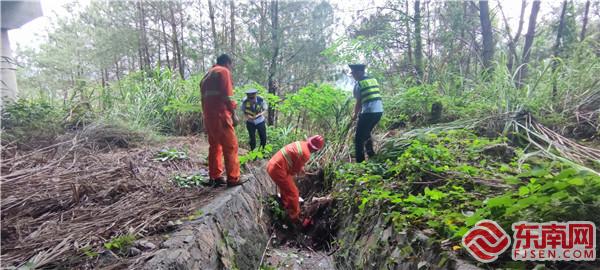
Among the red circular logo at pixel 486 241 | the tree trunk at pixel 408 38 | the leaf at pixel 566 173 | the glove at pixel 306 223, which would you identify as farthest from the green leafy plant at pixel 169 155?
the tree trunk at pixel 408 38

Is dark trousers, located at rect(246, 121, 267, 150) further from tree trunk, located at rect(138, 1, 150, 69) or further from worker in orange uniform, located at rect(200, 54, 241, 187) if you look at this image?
tree trunk, located at rect(138, 1, 150, 69)

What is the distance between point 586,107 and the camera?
13.3 ft

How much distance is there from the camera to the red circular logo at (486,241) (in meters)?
1.58

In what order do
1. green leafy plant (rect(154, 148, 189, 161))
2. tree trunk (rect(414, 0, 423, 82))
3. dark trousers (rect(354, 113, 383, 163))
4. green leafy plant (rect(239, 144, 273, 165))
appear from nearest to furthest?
1. green leafy plant (rect(154, 148, 189, 161))
2. green leafy plant (rect(239, 144, 273, 165))
3. dark trousers (rect(354, 113, 383, 163))
4. tree trunk (rect(414, 0, 423, 82))

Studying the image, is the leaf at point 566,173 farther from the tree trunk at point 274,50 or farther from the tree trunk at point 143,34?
the tree trunk at point 143,34

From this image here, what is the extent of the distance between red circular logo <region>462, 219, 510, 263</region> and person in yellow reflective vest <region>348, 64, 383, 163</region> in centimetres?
336

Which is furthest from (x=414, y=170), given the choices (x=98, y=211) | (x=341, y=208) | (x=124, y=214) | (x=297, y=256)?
(x=98, y=211)

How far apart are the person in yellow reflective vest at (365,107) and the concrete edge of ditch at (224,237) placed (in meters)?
1.94

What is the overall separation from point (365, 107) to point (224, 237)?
3.15 meters

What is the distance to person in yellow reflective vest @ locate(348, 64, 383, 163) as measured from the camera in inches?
193

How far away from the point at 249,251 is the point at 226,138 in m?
1.41

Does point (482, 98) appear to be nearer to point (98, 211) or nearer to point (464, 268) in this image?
point (464, 268)

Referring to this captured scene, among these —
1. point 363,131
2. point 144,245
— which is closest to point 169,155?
point 144,245

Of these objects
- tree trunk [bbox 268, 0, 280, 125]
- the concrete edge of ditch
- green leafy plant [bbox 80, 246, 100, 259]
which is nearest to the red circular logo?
the concrete edge of ditch
